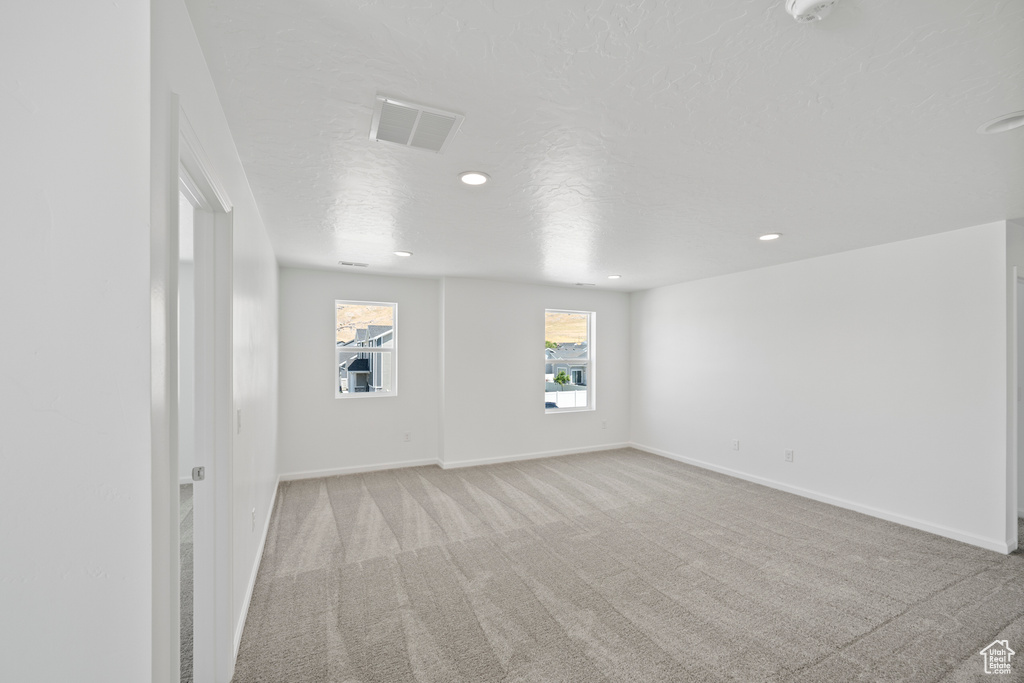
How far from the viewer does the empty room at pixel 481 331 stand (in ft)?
2.61

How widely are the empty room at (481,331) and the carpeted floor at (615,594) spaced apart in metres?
0.03

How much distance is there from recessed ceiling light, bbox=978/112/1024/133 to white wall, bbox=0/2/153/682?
285 cm

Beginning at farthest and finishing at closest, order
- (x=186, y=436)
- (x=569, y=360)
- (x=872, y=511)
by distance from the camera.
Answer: (x=569, y=360) < (x=186, y=436) < (x=872, y=511)

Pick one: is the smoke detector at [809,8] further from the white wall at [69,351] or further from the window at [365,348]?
the window at [365,348]

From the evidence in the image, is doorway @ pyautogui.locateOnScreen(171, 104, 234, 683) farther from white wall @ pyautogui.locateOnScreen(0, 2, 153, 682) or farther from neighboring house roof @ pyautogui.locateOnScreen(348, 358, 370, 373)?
neighboring house roof @ pyautogui.locateOnScreen(348, 358, 370, 373)

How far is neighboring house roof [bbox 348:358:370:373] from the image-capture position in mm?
5363

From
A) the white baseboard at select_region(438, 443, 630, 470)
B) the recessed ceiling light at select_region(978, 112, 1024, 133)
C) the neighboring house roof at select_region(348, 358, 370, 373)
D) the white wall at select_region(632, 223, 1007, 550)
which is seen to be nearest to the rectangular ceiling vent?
the recessed ceiling light at select_region(978, 112, 1024, 133)

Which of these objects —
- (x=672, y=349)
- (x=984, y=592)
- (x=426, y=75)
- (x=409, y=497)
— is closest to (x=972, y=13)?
(x=426, y=75)

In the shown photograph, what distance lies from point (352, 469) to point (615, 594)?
3.59 meters

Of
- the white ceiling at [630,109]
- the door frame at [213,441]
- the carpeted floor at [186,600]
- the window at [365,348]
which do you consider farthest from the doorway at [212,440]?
the window at [365,348]

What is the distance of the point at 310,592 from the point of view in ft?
8.52

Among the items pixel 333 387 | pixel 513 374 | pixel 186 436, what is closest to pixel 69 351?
pixel 333 387

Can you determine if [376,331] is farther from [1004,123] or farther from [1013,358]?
[1013,358]

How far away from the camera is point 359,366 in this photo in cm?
541
